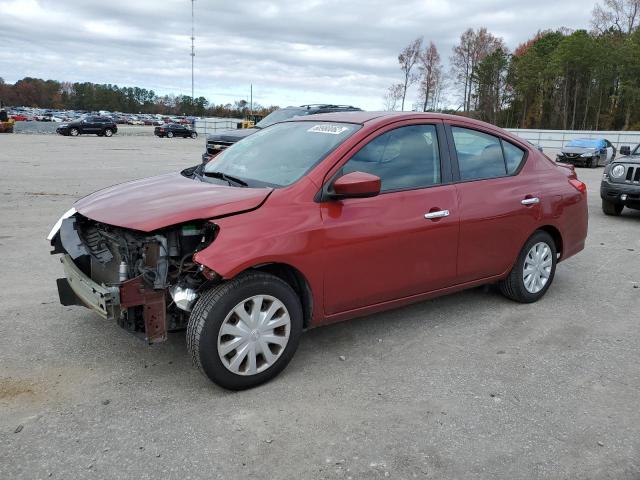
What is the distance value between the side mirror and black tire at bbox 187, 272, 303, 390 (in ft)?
2.28

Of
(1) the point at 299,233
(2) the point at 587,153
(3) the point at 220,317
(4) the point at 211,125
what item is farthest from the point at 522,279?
(4) the point at 211,125

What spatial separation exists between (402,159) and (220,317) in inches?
73.5

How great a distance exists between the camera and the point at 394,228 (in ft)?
13.0

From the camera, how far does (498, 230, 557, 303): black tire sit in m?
5.04

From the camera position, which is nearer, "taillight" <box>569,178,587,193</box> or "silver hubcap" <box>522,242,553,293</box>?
"silver hubcap" <box>522,242,553,293</box>

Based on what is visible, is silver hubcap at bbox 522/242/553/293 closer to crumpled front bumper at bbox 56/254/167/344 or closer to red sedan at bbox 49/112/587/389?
red sedan at bbox 49/112/587/389

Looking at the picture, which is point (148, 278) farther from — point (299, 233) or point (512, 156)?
point (512, 156)

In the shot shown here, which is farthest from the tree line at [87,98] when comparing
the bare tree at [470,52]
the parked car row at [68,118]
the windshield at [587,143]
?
the windshield at [587,143]

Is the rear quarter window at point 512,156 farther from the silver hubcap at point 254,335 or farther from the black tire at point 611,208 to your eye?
the black tire at point 611,208

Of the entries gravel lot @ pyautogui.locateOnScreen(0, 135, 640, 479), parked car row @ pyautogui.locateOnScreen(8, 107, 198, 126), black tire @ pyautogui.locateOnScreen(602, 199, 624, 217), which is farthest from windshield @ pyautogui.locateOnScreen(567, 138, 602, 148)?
parked car row @ pyautogui.locateOnScreen(8, 107, 198, 126)

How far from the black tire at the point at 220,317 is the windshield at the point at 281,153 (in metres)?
0.74

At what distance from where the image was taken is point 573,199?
17.7 ft

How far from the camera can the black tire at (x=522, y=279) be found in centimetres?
504

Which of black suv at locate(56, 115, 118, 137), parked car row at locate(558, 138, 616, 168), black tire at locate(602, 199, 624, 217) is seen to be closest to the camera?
black tire at locate(602, 199, 624, 217)
